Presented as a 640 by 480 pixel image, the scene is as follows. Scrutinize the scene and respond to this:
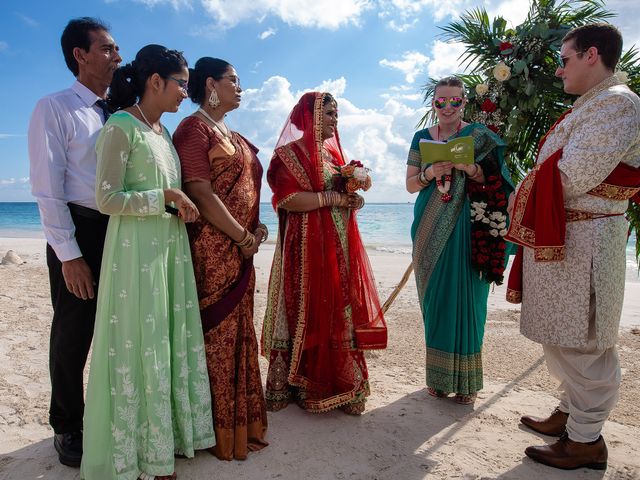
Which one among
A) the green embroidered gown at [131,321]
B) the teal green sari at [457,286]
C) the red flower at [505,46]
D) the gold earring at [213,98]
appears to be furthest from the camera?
the red flower at [505,46]

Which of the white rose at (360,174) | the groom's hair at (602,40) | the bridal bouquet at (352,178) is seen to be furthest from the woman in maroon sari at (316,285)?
the groom's hair at (602,40)

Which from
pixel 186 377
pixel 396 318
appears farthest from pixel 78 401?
pixel 396 318

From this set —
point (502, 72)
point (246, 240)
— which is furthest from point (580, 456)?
point (502, 72)

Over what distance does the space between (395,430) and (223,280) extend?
160 cm

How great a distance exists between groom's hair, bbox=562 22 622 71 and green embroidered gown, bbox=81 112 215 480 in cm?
247

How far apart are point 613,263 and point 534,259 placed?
422 mm

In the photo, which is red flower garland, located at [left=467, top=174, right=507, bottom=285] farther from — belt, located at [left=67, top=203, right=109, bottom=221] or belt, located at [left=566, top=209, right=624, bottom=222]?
belt, located at [left=67, top=203, right=109, bottom=221]

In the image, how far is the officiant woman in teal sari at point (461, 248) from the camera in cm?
365

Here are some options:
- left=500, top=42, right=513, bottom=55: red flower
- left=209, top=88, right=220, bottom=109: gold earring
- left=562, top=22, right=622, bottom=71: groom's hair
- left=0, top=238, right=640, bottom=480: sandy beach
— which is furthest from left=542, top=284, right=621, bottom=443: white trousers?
left=209, top=88, right=220, bottom=109: gold earring

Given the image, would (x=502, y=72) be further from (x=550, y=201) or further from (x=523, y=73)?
(x=550, y=201)

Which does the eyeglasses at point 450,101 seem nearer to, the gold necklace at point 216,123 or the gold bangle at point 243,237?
the gold necklace at point 216,123

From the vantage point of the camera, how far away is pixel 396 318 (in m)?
6.68

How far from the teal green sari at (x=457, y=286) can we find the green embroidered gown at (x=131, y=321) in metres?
2.08

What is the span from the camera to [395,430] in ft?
→ 11.0
